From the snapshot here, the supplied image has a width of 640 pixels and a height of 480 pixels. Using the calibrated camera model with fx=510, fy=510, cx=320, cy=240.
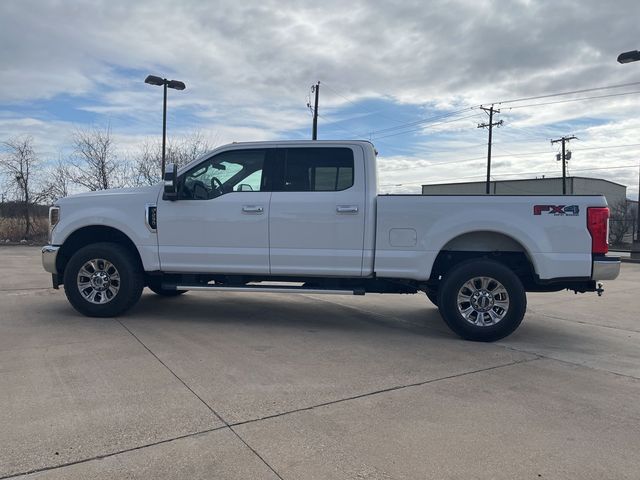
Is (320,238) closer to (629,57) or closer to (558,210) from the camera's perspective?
(558,210)

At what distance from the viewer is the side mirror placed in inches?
243

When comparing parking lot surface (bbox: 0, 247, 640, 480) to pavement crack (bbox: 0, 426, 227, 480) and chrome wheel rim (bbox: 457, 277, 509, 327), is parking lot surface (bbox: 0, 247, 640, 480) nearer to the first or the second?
pavement crack (bbox: 0, 426, 227, 480)

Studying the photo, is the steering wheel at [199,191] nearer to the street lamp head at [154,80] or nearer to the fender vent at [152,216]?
the fender vent at [152,216]

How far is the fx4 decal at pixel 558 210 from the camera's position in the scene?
18.6 feet

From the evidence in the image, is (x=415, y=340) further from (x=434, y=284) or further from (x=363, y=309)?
(x=363, y=309)

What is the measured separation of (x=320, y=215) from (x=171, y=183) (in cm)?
187

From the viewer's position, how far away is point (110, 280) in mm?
6559

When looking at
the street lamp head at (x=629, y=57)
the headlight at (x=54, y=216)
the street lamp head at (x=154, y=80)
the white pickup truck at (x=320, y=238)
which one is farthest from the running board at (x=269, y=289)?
the street lamp head at (x=629, y=57)

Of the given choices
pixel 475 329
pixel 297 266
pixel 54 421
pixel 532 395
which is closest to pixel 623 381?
pixel 532 395

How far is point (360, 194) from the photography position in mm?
6148

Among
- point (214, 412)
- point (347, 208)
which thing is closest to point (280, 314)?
point (347, 208)

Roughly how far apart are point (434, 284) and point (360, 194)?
150cm

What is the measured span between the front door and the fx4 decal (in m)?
3.16

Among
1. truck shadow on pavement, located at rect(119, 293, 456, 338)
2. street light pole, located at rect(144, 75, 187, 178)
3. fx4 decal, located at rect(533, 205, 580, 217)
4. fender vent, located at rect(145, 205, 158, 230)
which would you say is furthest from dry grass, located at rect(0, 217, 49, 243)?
fx4 decal, located at rect(533, 205, 580, 217)
